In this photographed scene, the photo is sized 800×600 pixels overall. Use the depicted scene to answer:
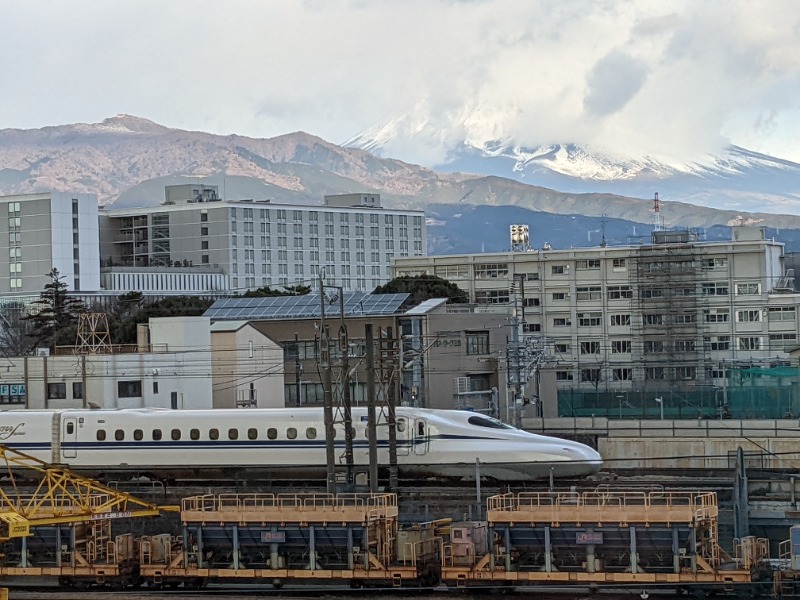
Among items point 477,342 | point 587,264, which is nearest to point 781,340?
point 587,264

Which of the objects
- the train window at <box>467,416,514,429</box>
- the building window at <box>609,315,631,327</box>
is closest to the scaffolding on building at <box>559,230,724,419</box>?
the building window at <box>609,315,631,327</box>

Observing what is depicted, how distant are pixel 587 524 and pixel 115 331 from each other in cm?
6155

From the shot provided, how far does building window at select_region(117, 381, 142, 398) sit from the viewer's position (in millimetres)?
64062

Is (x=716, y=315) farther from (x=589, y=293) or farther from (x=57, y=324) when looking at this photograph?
(x=57, y=324)

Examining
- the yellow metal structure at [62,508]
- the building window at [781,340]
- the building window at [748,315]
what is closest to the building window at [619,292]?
the building window at [748,315]

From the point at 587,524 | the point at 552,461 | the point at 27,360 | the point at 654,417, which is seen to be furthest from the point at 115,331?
the point at 587,524

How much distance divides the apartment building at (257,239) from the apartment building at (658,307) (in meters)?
72.3

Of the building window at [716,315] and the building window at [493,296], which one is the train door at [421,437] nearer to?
the building window at [716,315]

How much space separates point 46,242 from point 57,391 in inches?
3864

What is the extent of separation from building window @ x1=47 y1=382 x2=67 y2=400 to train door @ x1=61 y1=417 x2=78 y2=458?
17.0 meters

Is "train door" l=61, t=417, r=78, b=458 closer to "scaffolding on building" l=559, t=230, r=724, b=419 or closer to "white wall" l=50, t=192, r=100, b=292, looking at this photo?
"scaffolding on building" l=559, t=230, r=724, b=419

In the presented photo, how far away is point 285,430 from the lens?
147 ft

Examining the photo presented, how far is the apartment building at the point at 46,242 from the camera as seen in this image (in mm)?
158625

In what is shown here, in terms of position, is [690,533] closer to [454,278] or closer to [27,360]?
[27,360]
